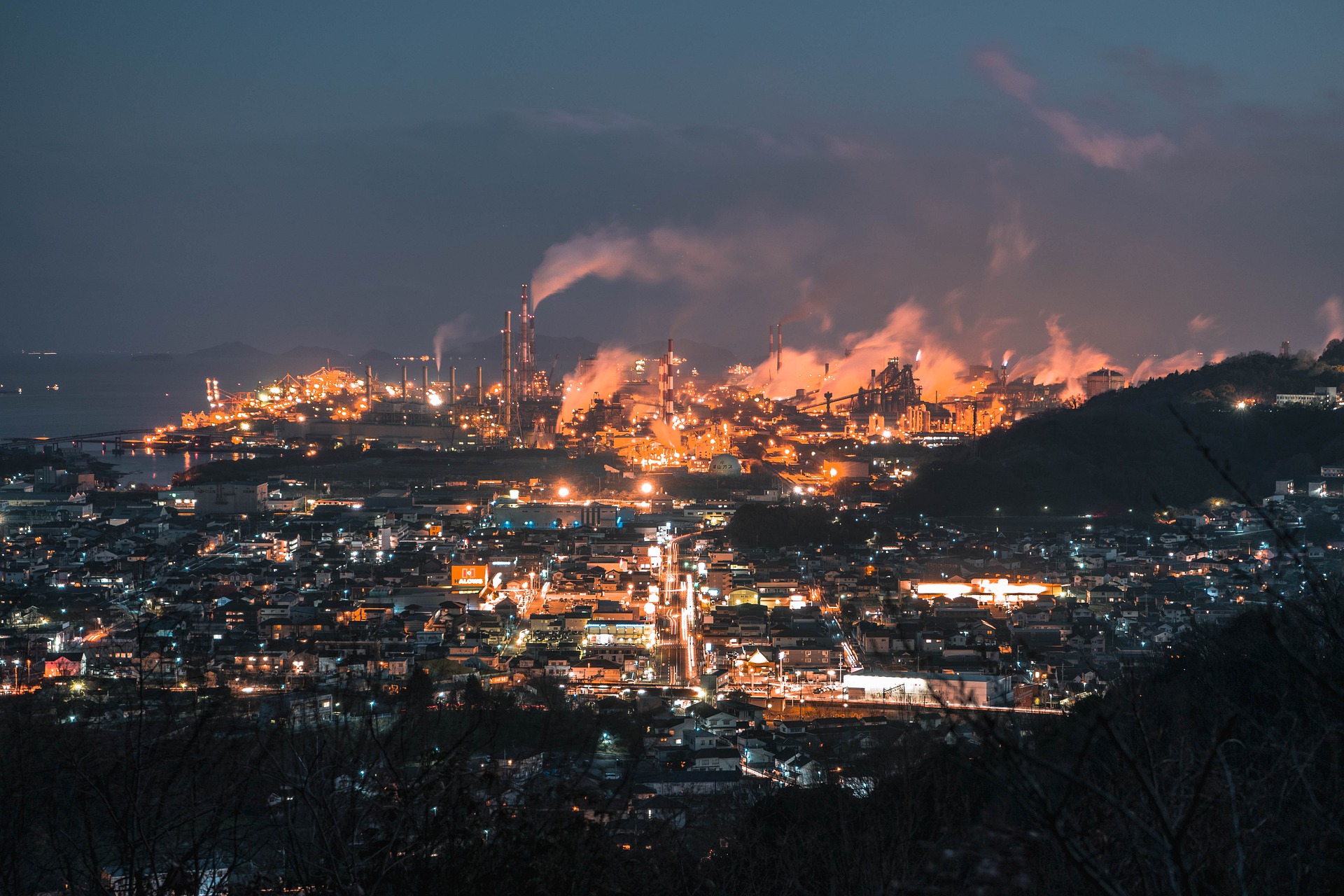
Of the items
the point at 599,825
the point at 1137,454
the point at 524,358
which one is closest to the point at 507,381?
the point at 524,358

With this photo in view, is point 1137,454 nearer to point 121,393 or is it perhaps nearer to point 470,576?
point 470,576

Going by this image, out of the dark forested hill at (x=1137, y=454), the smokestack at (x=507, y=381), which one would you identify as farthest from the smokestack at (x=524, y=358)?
the dark forested hill at (x=1137, y=454)

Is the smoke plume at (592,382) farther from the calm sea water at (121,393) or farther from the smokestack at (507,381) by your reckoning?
the calm sea water at (121,393)

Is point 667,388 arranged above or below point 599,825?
above

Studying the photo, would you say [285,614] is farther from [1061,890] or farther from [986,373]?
[986,373]

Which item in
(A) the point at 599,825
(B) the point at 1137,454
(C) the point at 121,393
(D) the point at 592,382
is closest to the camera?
(A) the point at 599,825

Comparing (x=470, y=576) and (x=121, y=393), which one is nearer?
(x=470, y=576)
